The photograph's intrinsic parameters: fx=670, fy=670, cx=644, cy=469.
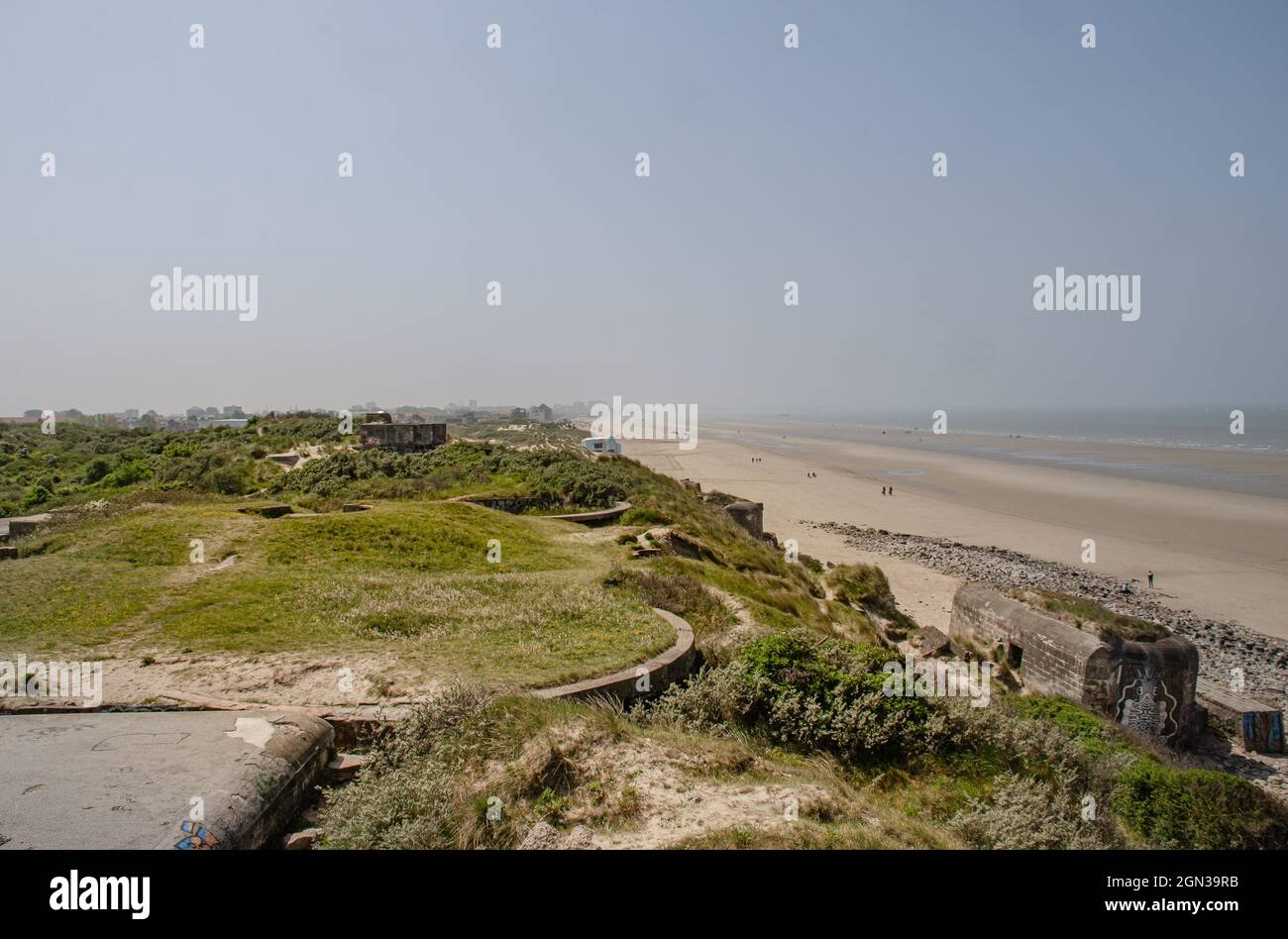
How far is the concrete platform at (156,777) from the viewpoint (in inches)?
167

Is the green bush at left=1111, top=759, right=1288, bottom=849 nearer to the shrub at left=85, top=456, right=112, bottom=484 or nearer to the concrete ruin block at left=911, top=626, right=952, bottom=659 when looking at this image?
the concrete ruin block at left=911, top=626, right=952, bottom=659

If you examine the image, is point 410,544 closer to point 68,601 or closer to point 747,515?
point 68,601

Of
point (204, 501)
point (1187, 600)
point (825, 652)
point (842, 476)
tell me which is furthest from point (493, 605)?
point (842, 476)

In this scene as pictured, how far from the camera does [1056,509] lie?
4091 cm

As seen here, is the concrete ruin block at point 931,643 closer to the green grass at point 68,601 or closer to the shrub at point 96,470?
the green grass at point 68,601

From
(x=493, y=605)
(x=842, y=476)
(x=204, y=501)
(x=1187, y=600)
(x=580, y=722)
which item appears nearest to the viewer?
(x=580, y=722)

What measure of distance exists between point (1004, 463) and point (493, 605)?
2574 inches

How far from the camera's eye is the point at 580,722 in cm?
613

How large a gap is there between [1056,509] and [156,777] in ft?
151

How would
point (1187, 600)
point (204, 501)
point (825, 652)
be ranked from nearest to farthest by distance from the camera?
point (825, 652) → point (204, 501) → point (1187, 600)

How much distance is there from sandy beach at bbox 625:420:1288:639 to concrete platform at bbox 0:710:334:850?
18.0m

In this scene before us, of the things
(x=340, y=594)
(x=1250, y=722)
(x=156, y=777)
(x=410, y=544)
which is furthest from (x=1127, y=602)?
(x=156, y=777)

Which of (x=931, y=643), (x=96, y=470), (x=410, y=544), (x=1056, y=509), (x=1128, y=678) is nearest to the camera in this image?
(x=1128, y=678)
